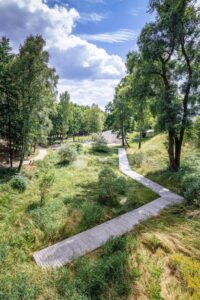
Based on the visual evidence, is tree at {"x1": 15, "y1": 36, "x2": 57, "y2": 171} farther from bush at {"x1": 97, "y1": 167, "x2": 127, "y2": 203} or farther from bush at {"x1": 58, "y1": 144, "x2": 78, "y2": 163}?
bush at {"x1": 97, "y1": 167, "x2": 127, "y2": 203}

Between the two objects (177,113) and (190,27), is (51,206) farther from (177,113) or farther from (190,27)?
(190,27)

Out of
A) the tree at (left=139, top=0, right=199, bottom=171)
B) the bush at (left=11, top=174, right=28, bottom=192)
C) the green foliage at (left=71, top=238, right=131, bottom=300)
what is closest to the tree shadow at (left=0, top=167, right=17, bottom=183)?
the bush at (left=11, top=174, right=28, bottom=192)

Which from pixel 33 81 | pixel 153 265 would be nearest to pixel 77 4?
pixel 33 81

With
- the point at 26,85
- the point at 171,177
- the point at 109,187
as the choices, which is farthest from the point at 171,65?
the point at 26,85

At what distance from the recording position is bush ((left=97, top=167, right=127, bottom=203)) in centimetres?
891

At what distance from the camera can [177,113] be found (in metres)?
11.5

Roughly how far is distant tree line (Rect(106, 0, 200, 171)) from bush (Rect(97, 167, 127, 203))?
4.78 metres

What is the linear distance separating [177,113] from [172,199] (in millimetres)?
5176

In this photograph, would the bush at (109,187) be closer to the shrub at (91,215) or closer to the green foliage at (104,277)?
the shrub at (91,215)

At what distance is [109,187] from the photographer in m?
8.99

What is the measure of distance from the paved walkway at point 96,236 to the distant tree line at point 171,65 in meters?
5.04

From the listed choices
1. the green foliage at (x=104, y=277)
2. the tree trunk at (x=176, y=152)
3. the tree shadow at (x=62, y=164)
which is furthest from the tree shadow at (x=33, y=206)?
the tree trunk at (x=176, y=152)

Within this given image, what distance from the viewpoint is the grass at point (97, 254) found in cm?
426

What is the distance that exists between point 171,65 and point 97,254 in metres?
11.8
